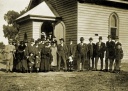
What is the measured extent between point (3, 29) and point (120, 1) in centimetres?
4516

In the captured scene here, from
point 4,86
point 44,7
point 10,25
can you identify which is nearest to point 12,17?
point 10,25

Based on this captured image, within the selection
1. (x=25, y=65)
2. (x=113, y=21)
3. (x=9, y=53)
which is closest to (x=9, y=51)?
(x=9, y=53)

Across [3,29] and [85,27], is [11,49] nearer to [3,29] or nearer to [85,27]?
[85,27]

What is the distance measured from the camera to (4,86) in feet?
27.8

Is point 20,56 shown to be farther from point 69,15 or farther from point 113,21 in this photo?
point 113,21

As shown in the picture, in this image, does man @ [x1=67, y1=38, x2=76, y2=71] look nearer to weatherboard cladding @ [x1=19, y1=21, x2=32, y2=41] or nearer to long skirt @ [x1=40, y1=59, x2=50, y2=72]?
long skirt @ [x1=40, y1=59, x2=50, y2=72]

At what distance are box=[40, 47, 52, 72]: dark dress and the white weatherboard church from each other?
9.75 ft

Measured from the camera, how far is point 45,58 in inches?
510

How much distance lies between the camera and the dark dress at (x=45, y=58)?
42.2 feet

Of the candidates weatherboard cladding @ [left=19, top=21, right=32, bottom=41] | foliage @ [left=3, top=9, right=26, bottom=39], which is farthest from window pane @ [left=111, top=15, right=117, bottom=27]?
foliage @ [left=3, top=9, right=26, bottom=39]

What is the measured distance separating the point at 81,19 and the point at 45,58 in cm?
401

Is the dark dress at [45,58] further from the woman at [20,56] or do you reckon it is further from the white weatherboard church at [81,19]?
the white weatherboard church at [81,19]

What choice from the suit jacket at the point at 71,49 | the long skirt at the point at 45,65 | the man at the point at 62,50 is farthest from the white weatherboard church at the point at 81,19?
the long skirt at the point at 45,65

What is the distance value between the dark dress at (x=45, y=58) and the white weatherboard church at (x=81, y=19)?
9.75ft
